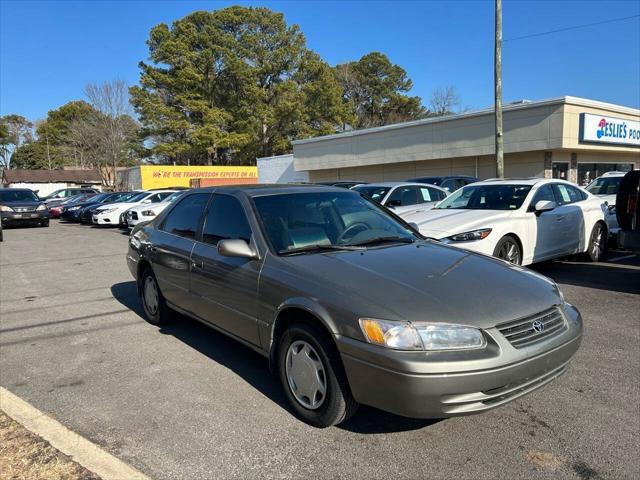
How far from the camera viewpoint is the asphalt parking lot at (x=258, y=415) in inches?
114

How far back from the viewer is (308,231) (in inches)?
158

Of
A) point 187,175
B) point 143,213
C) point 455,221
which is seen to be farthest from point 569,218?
point 187,175

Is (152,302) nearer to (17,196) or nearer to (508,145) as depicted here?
(17,196)

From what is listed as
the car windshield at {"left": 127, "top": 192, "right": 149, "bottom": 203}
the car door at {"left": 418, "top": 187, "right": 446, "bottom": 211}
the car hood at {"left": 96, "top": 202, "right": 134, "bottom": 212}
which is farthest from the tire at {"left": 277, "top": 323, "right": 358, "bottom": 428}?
the car windshield at {"left": 127, "top": 192, "right": 149, "bottom": 203}

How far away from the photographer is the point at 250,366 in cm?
443

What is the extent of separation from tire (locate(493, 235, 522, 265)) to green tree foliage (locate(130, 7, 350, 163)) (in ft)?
136

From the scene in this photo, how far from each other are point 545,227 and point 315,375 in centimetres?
605

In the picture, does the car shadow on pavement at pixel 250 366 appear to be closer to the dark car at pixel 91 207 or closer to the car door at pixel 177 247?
the car door at pixel 177 247

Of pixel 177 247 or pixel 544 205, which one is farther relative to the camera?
pixel 544 205

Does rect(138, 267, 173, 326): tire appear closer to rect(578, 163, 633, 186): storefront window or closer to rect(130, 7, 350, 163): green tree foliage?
rect(578, 163, 633, 186): storefront window

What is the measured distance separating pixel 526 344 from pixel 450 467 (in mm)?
836

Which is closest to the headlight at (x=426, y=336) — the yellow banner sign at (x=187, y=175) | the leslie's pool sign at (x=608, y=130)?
the leslie's pool sign at (x=608, y=130)

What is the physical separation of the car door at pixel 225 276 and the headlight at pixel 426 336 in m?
1.23

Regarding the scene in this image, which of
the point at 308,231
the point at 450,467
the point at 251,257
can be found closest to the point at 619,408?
the point at 450,467
